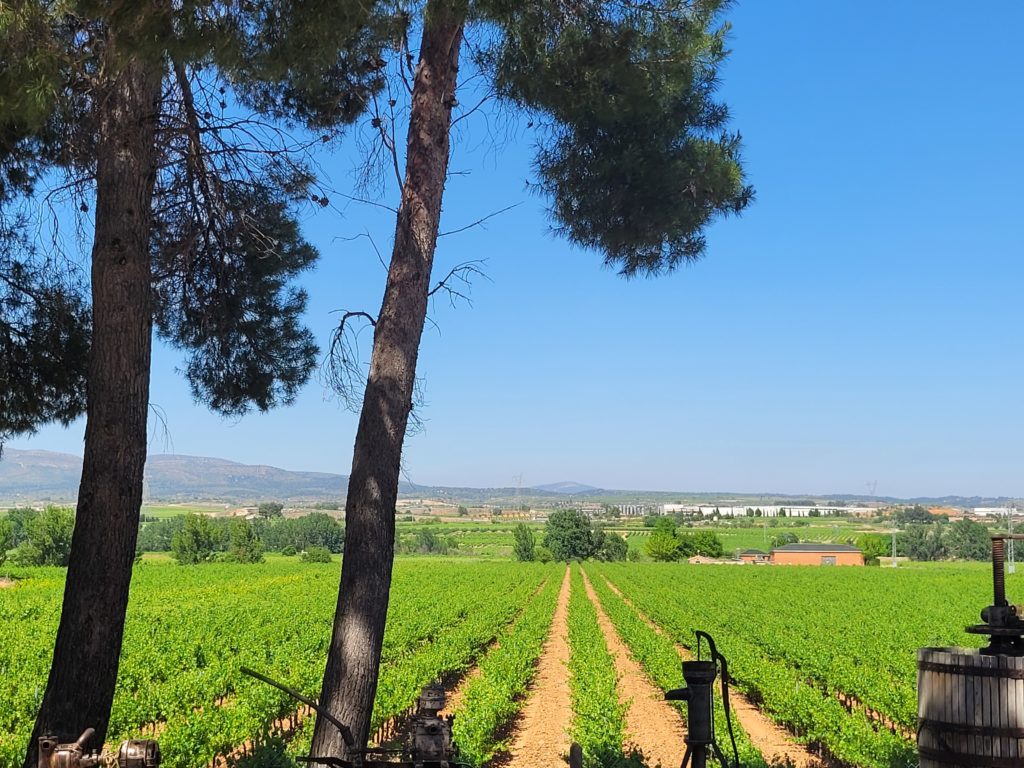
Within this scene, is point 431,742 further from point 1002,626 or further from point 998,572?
point 998,572

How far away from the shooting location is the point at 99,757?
3.08 metres

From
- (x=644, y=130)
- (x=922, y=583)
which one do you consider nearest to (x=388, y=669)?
(x=644, y=130)

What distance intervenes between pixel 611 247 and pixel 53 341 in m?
4.41

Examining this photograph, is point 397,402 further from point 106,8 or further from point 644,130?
point 644,130

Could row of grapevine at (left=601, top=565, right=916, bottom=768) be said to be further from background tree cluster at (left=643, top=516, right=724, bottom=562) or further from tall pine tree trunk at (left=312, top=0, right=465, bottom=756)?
background tree cluster at (left=643, top=516, right=724, bottom=562)

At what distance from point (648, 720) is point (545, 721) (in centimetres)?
147

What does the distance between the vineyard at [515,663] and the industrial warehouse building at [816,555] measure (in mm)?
48812

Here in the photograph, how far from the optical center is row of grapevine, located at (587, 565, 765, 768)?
10.4 m

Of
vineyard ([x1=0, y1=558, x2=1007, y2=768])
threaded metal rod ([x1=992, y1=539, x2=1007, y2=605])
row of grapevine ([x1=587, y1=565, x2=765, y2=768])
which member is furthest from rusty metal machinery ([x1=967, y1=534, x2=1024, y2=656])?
vineyard ([x1=0, y1=558, x2=1007, y2=768])

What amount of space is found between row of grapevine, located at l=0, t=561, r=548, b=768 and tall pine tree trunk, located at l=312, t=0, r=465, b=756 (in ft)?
19.2

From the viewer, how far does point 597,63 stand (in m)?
6.11

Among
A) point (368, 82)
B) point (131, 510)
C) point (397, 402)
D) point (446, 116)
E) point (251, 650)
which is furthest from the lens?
point (251, 650)

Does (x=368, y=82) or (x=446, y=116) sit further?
(x=368, y=82)

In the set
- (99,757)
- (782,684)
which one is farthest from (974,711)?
(782,684)
